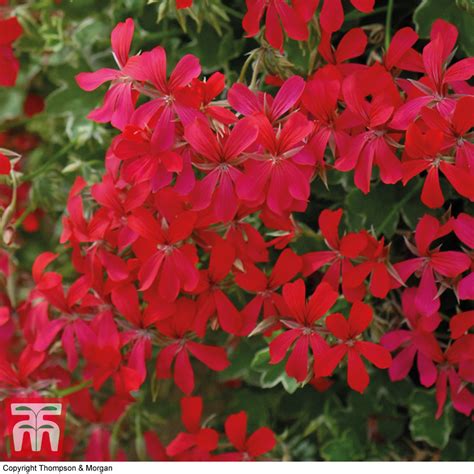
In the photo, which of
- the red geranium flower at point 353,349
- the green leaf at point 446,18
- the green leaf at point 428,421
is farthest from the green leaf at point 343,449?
the green leaf at point 446,18

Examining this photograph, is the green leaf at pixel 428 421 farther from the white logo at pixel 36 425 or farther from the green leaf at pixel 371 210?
the white logo at pixel 36 425

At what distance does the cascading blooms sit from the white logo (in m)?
0.02

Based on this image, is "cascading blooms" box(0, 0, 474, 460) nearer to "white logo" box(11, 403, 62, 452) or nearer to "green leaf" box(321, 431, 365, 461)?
"white logo" box(11, 403, 62, 452)

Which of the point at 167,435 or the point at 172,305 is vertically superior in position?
the point at 172,305

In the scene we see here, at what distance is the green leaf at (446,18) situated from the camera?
2.50 ft

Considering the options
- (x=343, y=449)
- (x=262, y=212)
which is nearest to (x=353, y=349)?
(x=262, y=212)

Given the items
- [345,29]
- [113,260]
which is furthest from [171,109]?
[345,29]

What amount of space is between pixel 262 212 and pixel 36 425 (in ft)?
1.13

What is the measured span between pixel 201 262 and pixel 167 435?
13.8 inches

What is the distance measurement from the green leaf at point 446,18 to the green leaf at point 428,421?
386mm

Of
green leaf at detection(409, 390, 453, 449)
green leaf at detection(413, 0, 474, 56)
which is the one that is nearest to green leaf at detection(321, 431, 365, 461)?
green leaf at detection(409, 390, 453, 449)

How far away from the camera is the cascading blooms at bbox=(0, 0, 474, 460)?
2.08 ft

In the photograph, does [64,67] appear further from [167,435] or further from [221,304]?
[167,435]

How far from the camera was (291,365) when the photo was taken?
70 cm
